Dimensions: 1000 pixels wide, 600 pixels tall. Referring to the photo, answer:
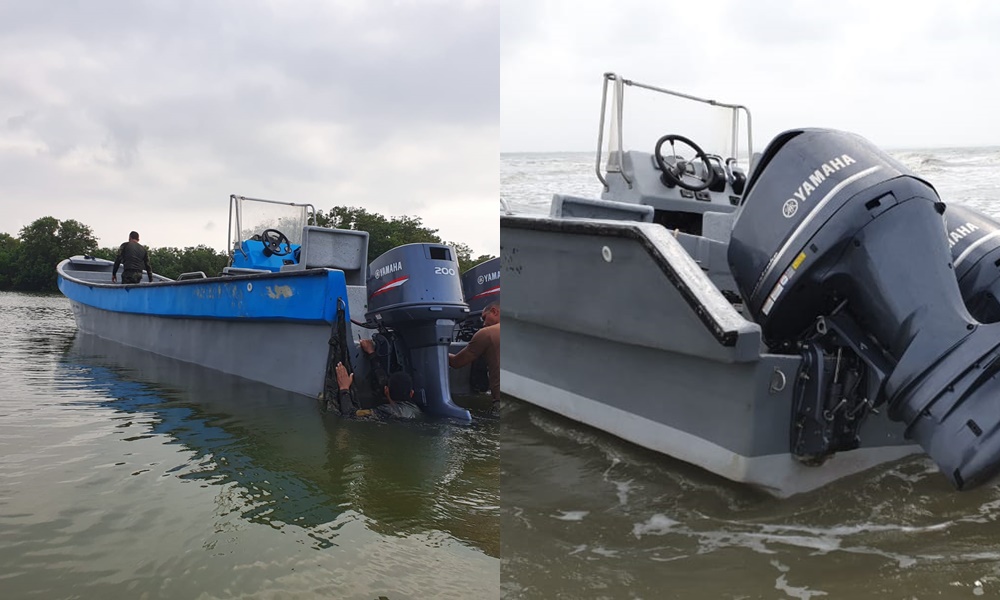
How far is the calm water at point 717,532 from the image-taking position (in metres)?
2.01

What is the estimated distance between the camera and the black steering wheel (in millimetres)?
8500

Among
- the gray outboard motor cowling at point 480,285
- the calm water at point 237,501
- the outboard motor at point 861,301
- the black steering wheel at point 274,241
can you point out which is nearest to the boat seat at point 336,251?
the gray outboard motor cowling at point 480,285

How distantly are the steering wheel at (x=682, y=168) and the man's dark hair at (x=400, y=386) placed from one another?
2229mm

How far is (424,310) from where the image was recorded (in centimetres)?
521

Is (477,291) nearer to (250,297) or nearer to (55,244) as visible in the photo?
(250,297)

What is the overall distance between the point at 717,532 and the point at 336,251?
16.1 feet

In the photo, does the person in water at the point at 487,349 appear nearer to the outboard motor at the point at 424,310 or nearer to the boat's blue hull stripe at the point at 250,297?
the outboard motor at the point at 424,310

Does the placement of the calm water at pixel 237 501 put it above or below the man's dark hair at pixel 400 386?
below

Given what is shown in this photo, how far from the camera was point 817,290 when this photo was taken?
2527 millimetres

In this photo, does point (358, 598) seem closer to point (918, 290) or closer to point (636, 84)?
point (918, 290)

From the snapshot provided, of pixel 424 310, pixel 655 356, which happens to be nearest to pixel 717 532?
pixel 655 356

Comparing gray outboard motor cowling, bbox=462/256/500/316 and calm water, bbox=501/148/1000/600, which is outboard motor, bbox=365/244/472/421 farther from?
calm water, bbox=501/148/1000/600

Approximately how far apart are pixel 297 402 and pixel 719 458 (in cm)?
386

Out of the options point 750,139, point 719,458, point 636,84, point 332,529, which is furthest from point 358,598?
point 750,139
